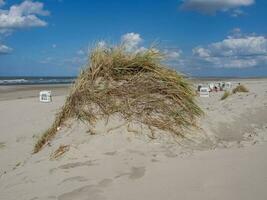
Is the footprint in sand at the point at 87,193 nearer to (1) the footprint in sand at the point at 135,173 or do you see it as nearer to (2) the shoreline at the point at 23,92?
(1) the footprint in sand at the point at 135,173

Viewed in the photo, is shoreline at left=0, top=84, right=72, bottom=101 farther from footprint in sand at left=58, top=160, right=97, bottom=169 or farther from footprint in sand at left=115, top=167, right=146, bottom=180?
footprint in sand at left=115, top=167, right=146, bottom=180

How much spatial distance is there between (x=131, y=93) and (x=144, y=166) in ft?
6.71

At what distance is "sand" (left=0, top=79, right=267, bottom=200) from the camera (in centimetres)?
411

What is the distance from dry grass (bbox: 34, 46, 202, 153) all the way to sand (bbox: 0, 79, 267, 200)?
0.84 feet

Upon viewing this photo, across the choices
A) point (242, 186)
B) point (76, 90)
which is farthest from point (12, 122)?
point (242, 186)

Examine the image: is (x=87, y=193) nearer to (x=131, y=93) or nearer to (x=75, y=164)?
(x=75, y=164)

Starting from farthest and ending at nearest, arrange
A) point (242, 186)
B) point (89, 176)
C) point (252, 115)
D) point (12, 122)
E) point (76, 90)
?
point (12, 122) → point (252, 115) → point (76, 90) → point (89, 176) → point (242, 186)

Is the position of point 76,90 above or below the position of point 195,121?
above

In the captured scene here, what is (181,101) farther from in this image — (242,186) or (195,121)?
(242,186)

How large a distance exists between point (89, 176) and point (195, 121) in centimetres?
252

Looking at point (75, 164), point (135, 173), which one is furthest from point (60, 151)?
point (135, 173)

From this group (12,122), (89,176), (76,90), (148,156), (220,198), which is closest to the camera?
(220,198)

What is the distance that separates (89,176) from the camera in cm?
464

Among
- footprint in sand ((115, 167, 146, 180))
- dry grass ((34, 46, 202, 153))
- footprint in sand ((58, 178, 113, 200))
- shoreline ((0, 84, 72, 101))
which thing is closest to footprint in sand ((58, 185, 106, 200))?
footprint in sand ((58, 178, 113, 200))
